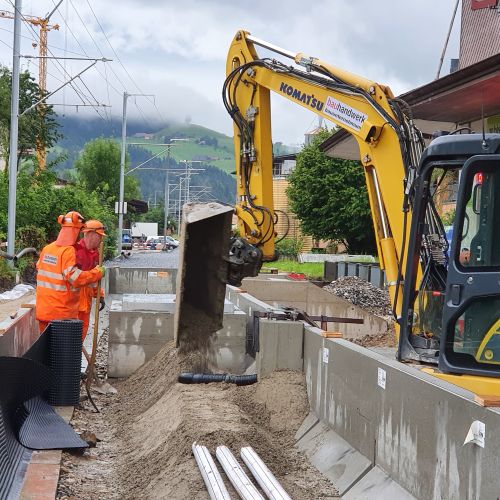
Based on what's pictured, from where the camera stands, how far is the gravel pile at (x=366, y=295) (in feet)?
81.1

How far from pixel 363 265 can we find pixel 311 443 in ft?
70.4

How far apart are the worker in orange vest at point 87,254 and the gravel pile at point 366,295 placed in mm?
13117

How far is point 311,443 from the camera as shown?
30.4 ft

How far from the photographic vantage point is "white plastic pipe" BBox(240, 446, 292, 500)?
23.1 ft

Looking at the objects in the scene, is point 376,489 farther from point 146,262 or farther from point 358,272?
point 146,262

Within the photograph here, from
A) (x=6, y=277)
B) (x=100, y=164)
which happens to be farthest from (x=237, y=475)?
(x=100, y=164)

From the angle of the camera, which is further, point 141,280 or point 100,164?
point 100,164

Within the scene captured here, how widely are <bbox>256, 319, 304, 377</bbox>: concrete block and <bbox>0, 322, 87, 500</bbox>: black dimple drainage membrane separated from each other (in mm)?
2554

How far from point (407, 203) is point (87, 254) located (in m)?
5.28

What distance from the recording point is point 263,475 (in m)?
7.49

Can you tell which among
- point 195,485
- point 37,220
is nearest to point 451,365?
point 195,485

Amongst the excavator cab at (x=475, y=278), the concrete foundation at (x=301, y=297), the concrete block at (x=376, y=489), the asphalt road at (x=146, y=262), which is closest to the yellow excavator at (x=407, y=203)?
the excavator cab at (x=475, y=278)

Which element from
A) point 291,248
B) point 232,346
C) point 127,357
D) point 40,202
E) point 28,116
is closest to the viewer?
point 232,346

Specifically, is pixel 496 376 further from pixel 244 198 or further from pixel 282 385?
pixel 244 198
